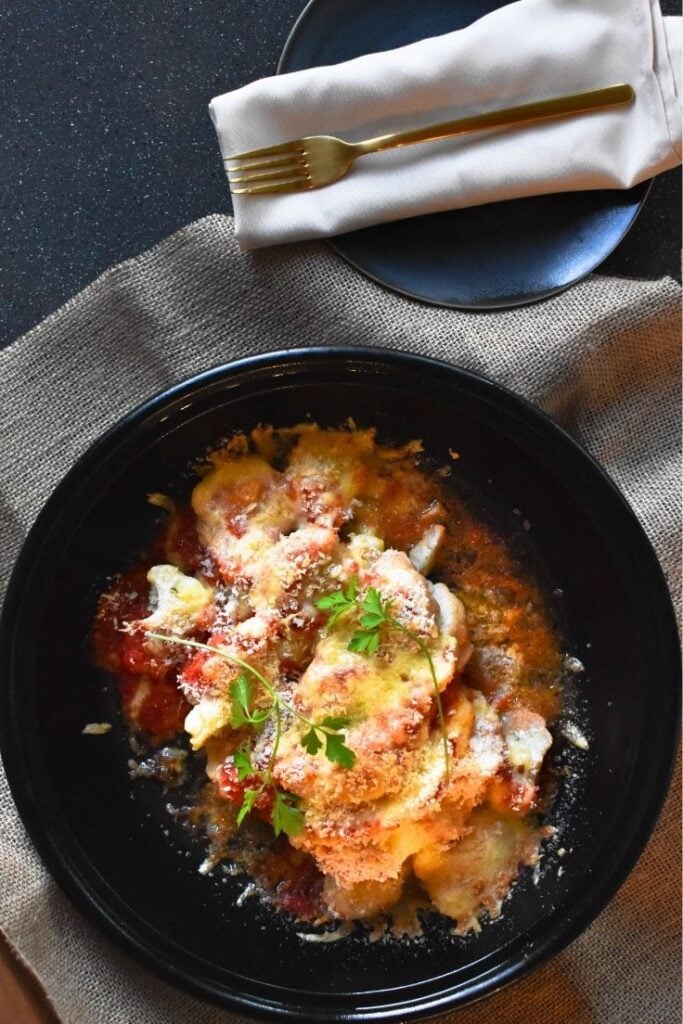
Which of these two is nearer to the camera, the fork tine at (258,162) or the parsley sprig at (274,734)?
the parsley sprig at (274,734)

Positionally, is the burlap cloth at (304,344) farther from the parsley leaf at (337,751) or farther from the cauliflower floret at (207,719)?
the parsley leaf at (337,751)

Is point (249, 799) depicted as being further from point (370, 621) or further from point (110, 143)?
point (110, 143)

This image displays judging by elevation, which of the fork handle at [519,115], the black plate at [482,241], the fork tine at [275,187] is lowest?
the black plate at [482,241]

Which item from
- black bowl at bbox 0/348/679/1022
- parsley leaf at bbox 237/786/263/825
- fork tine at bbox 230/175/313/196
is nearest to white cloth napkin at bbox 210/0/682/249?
fork tine at bbox 230/175/313/196

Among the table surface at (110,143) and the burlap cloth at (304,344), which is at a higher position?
the table surface at (110,143)

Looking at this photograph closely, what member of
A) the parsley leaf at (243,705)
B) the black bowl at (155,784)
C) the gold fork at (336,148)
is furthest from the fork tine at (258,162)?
the parsley leaf at (243,705)

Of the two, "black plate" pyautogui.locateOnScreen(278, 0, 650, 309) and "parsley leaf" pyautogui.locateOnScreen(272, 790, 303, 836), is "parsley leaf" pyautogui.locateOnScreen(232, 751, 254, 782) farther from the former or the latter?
"black plate" pyautogui.locateOnScreen(278, 0, 650, 309)
